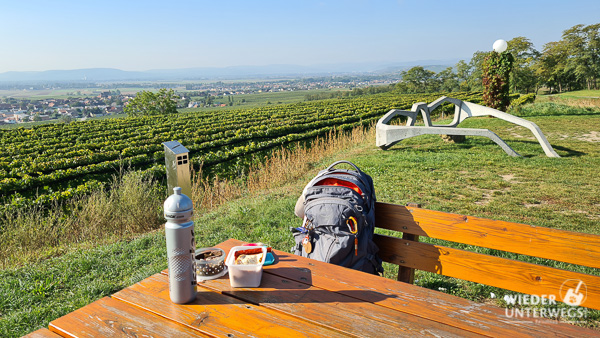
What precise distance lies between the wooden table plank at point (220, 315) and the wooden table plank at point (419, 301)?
1.01 feet

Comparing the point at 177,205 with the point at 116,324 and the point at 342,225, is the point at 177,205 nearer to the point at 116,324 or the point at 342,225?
the point at 116,324

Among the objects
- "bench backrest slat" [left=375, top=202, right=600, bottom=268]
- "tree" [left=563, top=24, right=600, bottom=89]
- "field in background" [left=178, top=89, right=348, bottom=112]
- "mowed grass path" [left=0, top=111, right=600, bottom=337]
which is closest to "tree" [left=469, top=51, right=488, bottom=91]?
"tree" [left=563, top=24, right=600, bottom=89]

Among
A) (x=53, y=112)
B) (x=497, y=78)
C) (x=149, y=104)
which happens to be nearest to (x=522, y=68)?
(x=497, y=78)

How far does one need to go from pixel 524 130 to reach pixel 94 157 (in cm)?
1646

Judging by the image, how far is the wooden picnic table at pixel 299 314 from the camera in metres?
1.36

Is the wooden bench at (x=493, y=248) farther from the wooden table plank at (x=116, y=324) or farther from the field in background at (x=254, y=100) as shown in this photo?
the field in background at (x=254, y=100)

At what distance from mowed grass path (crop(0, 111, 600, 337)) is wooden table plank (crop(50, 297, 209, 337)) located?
1701mm

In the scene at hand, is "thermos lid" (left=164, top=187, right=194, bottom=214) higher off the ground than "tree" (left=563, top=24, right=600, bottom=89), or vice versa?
"tree" (left=563, top=24, right=600, bottom=89)

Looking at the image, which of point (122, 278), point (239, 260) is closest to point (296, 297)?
point (239, 260)

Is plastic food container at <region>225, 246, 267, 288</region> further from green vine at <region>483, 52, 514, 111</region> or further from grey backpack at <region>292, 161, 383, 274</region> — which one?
green vine at <region>483, 52, 514, 111</region>

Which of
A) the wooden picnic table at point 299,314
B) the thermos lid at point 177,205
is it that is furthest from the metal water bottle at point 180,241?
the wooden picnic table at point 299,314

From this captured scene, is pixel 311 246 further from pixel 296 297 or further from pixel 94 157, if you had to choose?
pixel 94 157

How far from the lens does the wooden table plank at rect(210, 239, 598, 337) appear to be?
1366mm

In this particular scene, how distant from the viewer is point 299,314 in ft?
4.83
